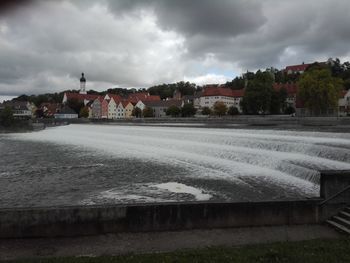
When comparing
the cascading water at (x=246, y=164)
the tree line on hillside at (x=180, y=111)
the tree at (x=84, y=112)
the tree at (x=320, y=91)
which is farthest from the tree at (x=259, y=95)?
the tree at (x=84, y=112)

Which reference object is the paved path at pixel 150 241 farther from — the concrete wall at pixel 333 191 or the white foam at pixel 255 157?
the white foam at pixel 255 157

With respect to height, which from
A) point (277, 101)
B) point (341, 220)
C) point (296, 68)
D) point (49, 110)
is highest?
point (296, 68)

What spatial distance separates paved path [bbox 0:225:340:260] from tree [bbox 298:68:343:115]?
65.8m

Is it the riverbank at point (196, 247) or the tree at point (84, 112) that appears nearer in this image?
the riverbank at point (196, 247)

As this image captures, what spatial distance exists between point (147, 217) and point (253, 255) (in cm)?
324

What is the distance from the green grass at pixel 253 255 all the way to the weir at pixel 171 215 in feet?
6.13

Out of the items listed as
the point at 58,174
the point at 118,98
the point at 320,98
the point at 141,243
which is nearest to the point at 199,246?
the point at 141,243

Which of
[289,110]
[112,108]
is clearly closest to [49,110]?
[112,108]

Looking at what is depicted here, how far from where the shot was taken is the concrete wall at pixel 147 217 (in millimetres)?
9586

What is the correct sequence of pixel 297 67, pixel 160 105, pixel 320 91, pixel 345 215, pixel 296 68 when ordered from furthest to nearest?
pixel 297 67 → pixel 296 68 → pixel 160 105 → pixel 320 91 → pixel 345 215

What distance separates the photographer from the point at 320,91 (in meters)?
70.8

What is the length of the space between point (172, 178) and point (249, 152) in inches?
239

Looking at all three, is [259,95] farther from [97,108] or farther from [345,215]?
[97,108]

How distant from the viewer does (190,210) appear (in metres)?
10.2
